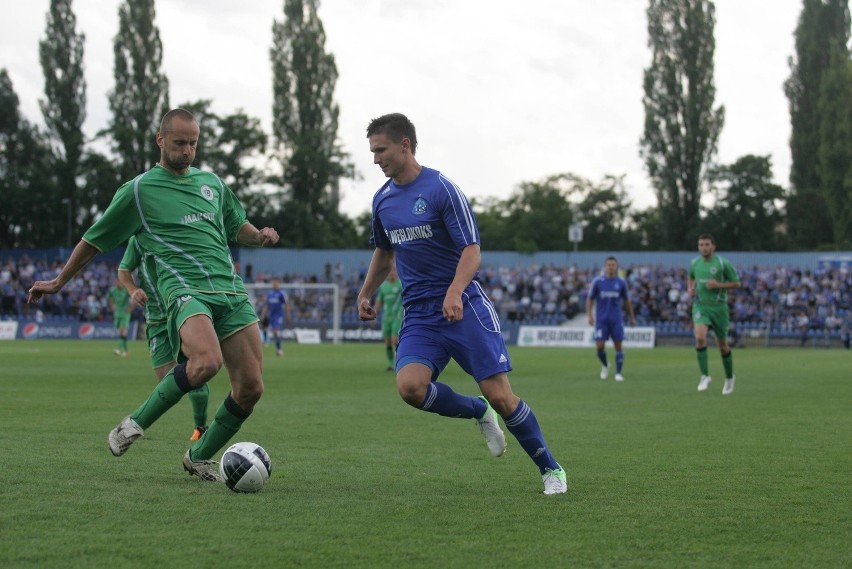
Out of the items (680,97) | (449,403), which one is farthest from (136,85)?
(449,403)

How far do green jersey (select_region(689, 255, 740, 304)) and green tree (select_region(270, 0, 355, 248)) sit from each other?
155ft

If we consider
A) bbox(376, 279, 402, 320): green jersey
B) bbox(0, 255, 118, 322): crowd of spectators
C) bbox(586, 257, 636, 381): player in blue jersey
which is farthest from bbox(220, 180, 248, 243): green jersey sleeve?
bbox(0, 255, 118, 322): crowd of spectators

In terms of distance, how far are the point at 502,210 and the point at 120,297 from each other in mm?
58792

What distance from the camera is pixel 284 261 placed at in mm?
53562

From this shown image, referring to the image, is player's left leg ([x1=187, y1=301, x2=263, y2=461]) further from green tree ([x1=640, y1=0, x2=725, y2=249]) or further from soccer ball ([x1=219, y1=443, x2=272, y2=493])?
green tree ([x1=640, y1=0, x2=725, y2=249])

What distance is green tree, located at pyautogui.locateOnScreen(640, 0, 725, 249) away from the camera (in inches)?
2377

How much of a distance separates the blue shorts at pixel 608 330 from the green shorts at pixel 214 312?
14376 mm

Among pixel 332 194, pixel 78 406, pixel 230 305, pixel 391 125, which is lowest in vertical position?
pixel 78 406

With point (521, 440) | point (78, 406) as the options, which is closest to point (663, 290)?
point (78, 406)

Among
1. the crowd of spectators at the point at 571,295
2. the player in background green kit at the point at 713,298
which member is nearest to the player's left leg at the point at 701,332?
the player in background green kit at the point at 713,298

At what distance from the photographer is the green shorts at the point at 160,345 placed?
28.7 feet

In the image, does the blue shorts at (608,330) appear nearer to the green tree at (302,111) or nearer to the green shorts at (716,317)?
the green shorts at (716,317)

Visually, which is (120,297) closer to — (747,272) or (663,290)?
(663,290)

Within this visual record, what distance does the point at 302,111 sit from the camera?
63.1 metres
